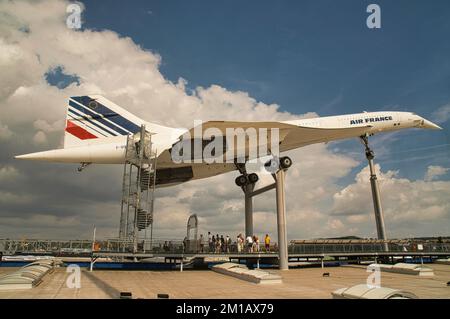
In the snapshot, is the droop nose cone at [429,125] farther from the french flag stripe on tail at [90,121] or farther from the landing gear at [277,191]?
the french flag stripe on tail at [90,121]

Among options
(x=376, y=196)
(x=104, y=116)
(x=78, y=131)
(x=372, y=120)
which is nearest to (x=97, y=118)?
(x=104, y=116)

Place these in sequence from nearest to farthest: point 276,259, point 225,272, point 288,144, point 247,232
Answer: point 225,272 < point 276,259 < point 247,232 < point 288,144

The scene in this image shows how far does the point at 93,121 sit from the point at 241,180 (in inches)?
550

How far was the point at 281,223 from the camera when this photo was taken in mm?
24812

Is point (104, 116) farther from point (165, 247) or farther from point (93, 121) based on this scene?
point (165, 247)

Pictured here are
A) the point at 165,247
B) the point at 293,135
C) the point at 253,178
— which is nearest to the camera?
the point at 165,247

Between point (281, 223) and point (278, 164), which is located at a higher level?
point (278, 164)

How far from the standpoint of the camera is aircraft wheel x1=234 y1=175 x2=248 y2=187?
99.8 ft

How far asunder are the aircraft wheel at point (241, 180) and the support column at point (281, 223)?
15.2 ft

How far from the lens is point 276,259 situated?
26797 millimetres

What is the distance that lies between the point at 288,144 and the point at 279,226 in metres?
9.45

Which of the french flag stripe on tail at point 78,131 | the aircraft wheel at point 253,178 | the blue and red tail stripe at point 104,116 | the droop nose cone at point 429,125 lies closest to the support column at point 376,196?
the droop nose cone at point 429,125
